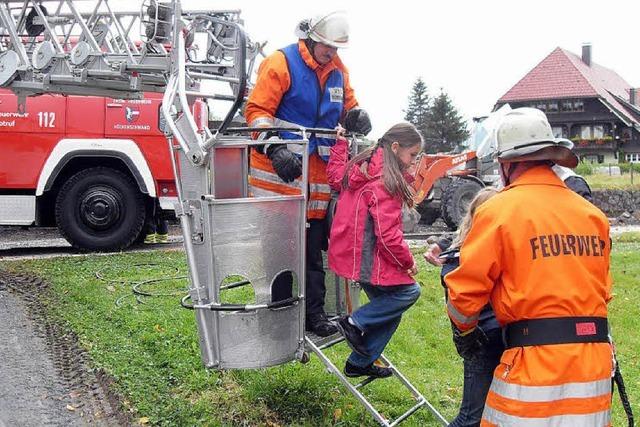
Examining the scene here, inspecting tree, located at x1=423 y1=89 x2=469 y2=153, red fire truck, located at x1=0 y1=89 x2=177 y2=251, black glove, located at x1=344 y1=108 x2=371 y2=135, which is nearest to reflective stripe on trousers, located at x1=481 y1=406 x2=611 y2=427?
black glove, located at x1=344 y1=108 x2=371 y2=135

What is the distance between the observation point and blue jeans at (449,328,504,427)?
11.6ft

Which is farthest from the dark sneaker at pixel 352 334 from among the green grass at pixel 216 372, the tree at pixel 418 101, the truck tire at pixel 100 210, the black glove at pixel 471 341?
the tree at pixel 418 101

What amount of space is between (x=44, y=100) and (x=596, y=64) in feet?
178

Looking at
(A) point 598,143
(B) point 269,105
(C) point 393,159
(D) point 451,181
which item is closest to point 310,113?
(B) point 269,105

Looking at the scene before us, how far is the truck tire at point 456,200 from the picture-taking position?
17.2m

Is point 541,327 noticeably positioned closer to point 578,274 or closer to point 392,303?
point 578,274

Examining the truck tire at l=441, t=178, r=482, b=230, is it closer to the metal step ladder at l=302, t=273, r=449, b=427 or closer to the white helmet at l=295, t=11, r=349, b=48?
the metal step ladder at l=302, t=273, r=449, b=427

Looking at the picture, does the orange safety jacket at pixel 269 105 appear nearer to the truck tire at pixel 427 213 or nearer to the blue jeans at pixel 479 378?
the blue jeans at pixel 479 378

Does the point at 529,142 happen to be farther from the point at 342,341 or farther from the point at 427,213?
the point at 427,213

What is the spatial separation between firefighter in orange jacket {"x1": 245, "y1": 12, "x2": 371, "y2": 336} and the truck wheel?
45.2 ft

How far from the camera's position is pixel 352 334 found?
4.37 meters

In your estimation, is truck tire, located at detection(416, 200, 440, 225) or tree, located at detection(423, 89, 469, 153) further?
tree, located at detection(423, 89, 469, 153)

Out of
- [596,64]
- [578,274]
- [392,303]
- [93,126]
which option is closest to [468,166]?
[93,126]

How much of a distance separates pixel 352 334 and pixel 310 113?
1246 mm
